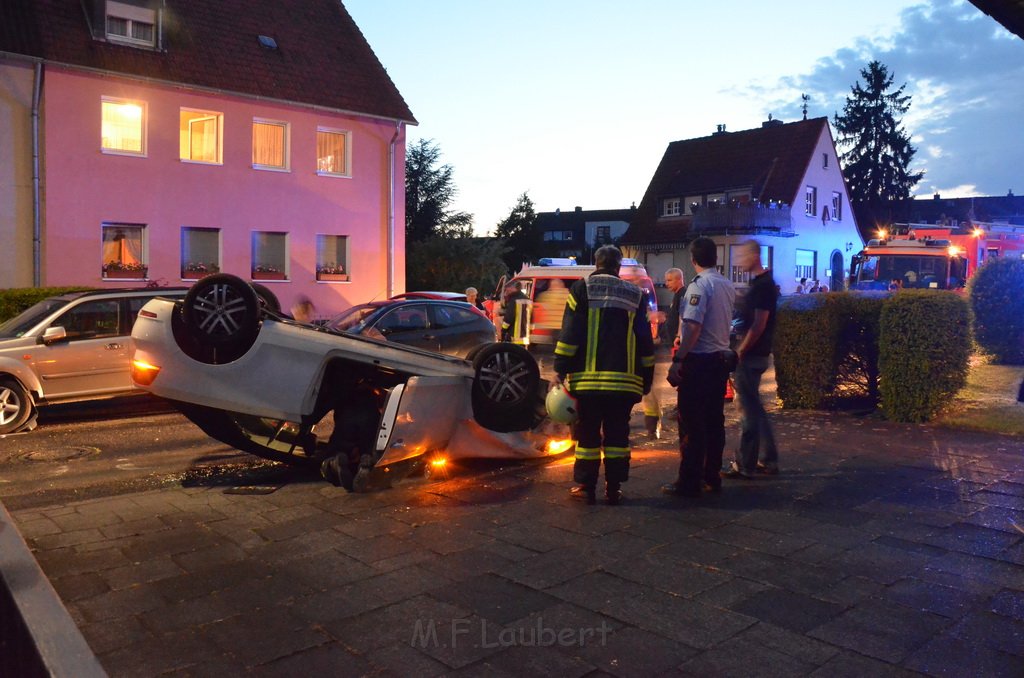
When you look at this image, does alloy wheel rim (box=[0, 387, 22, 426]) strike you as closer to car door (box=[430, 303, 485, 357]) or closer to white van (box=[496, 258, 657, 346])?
car door (box=[430, 303, 485, 357])

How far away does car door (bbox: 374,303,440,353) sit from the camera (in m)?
13.6

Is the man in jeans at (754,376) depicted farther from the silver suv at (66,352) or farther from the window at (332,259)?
the window at (332,259)

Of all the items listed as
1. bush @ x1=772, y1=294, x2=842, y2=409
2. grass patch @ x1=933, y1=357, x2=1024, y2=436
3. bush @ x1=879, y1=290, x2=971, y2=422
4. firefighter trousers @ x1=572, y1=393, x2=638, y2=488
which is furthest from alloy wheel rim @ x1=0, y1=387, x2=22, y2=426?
grass patch @ x1=933, y1=357, x2=1024, y2=436

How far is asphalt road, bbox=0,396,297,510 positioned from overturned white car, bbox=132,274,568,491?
40.1 inches

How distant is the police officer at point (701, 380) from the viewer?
21.2ft

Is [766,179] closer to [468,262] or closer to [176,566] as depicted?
[468,262]

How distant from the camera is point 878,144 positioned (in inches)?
2493

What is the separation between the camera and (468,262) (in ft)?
121

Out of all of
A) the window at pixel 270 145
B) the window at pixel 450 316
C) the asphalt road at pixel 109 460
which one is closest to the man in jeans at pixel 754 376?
the asphalt road at pixel 109 460

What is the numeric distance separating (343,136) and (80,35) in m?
7.79

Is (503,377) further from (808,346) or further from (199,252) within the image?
(199,252)

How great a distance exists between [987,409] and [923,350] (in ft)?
3.97

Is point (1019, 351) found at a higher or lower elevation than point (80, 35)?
lower

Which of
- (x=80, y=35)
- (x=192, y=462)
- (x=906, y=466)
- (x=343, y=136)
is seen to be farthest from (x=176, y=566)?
(x=343, y=136)
